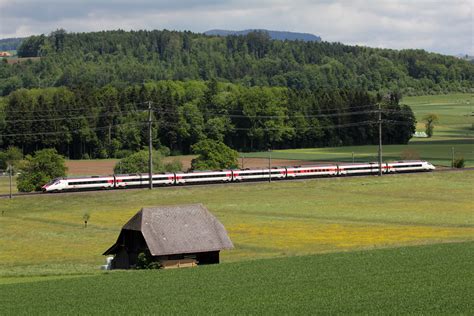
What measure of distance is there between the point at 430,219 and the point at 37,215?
35488 mm

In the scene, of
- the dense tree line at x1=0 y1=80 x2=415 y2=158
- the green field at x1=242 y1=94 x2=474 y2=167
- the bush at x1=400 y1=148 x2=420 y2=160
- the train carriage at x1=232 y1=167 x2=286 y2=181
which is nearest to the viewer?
the train carriage at x1=232 y1=167 x2=286 y2=181

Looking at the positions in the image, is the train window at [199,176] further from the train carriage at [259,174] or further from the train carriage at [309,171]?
the train carriage at [309,171]

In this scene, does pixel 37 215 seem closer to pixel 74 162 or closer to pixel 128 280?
pixel 128 280

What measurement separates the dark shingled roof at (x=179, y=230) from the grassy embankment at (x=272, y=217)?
3363 millimetres

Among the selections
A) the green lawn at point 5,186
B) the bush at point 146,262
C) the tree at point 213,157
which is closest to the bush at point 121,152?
the green lawn at point 5,186

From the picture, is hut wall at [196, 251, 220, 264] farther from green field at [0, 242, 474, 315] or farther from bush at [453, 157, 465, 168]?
bush at [453, 157, 465, 168]

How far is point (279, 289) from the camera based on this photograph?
39531mm

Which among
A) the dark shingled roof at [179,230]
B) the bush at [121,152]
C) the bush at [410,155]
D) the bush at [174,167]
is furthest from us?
the bush at [121,152]

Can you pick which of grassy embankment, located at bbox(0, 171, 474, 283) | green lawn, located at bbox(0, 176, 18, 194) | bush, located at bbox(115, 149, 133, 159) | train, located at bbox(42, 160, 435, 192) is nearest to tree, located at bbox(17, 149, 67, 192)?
green lawn, located at bbox(0, 176, 18, 194)

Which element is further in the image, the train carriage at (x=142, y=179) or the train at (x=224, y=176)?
the train carriage at (x=142, y=179)

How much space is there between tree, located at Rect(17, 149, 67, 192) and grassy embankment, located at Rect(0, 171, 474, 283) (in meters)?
11.3

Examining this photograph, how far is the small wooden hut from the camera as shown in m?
55.0

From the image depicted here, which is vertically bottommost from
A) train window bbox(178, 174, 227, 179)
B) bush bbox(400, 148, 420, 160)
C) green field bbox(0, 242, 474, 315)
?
green field bbox(0, 242, 474, 315)

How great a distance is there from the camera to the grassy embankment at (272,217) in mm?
64000
